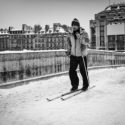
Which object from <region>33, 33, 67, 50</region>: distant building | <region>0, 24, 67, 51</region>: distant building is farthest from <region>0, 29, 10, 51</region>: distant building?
<region>33, 33, 67, 50</region>: distant building

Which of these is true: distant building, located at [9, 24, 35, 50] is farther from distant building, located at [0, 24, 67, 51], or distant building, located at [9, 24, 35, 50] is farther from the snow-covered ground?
the snow-covered ground

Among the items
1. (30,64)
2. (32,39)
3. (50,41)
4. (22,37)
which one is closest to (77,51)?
(30,64)

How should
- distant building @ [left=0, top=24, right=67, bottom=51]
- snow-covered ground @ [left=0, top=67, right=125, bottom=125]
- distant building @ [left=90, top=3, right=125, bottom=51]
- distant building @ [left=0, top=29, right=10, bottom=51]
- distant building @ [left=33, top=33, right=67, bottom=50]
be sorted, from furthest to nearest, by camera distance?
1. distant building @ [left=0, top=29, right=10, bottom=51]
2. distant building @ [left=0, top=24, right=67, bottom=51]
3. distant building @ [left=33, top=33, right=67, bottom=50]
4. distant building @ [left=90, top=3, right=125, bottom=51]
5. snow-covered ground @ [left=0, top=67, right=125, bottom=125]

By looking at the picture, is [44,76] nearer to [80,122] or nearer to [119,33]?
[80,122]

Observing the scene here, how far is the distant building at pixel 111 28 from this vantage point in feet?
189

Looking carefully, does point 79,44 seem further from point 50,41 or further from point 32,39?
point 32,39

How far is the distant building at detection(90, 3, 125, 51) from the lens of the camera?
5765cm

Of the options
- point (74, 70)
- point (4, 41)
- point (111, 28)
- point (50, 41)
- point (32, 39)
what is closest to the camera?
point (74, 70)

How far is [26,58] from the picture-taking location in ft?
28.4

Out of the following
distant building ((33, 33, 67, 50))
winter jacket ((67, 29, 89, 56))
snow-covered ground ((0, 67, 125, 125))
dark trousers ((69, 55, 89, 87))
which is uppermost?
distant building ((33, 33, 67, 50))

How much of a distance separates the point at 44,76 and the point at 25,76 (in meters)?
0.83

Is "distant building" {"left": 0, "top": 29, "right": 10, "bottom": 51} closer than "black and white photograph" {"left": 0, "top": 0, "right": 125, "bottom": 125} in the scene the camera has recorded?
No

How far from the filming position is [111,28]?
200 feet

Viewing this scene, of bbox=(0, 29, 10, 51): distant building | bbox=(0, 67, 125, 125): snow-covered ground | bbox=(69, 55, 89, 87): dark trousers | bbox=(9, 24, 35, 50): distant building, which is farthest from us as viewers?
bbox=(0, 29, 10, 51): distant building
